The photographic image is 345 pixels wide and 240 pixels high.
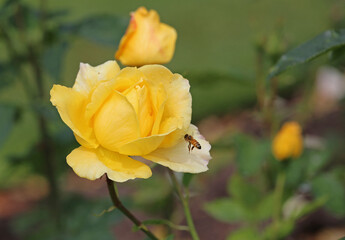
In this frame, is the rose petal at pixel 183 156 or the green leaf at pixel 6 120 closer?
the rose petal at pixel 183 156

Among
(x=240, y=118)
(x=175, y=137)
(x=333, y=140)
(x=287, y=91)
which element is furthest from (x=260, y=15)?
(x=175, y=137)

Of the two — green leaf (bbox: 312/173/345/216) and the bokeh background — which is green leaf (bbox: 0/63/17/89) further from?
green leaf (bbox: 312/173/345/216)

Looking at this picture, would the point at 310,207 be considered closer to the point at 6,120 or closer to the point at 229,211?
the point at 229,211

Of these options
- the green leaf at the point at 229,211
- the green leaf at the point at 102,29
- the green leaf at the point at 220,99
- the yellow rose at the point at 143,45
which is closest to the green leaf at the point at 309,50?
the yellow rose at the point at 143,45

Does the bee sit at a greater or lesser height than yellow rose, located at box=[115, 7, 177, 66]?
lesser

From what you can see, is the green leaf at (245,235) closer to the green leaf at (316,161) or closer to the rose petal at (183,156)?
the green leaf at (316,161)

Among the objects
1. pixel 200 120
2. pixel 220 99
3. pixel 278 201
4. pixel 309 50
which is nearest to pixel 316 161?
pixel 278 201

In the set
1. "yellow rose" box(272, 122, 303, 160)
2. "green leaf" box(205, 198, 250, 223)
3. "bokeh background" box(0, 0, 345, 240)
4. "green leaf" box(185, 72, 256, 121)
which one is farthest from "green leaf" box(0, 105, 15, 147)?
"green leaf" box(185, 72, 256, 121)
